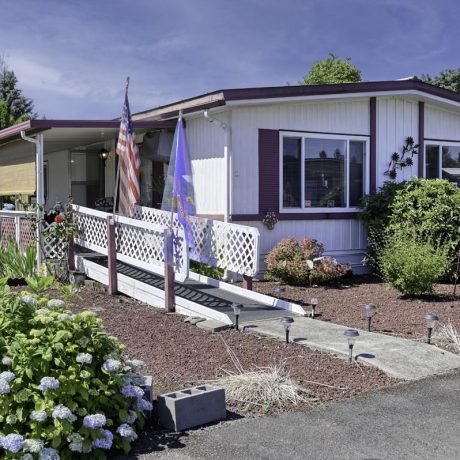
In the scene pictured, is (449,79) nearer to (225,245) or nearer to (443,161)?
(443,161)

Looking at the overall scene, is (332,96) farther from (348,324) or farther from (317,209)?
(348,324)

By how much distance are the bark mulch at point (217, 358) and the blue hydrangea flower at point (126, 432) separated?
1.05 metres

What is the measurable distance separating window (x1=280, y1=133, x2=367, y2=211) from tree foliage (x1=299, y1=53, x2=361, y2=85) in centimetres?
1633

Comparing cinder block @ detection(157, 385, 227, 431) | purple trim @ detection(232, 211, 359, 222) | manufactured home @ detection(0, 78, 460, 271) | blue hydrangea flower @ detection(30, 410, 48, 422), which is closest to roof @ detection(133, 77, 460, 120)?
manufactured home @ detection(0, 78, 460, 271)

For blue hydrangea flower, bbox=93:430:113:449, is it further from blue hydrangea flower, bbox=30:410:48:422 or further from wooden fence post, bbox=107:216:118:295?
wooden fence post, bbox=107:216:118:295

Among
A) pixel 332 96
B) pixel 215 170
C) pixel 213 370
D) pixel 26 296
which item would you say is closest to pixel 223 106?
pixel 215 170

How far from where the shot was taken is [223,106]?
10.4 m

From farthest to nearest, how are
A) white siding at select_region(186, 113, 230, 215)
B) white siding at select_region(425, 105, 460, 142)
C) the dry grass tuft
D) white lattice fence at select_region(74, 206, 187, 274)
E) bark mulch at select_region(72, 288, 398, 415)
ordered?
white siding at select_region(425, 105, 460, 142) → white siding at select_region(186, 113, 230, 215) → white lattice fence at select_region(74, 206, 187, 274) → the dry grass tuft → bark mulch at select_region(72, 288, 398, 415)

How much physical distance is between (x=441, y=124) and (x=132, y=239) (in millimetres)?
7709

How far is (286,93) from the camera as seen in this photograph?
10.7 meters

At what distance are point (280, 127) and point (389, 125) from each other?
2836 millimetres

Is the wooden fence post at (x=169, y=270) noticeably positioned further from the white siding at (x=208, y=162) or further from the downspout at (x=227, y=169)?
the white siding at (x=208, y=162)

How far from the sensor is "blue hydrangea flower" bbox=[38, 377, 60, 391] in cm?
361

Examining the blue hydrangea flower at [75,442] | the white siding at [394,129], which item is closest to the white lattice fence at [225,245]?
the white siding at [394,129]
